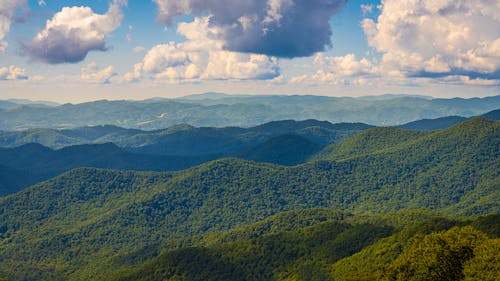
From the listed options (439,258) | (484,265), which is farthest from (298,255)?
(484,265)

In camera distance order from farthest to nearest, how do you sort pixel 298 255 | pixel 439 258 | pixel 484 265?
pixel 298 255 → pixel 439 258 → pixel 484 265

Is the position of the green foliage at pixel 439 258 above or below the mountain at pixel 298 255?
above

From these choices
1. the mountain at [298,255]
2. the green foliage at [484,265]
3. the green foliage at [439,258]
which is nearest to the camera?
the green foliage at [484,265]

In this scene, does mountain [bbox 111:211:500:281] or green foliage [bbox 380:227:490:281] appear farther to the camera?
mountain [bbox 111:211:500:281]

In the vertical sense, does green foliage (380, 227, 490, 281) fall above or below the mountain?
above

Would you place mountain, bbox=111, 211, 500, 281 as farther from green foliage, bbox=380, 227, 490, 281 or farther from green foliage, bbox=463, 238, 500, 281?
green foliage, bbox=463, 238, 500, 281

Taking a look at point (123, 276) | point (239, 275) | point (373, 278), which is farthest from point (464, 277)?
point (123, 276)

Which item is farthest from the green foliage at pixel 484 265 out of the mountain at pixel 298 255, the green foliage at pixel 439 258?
the mountain at pixel 298 255

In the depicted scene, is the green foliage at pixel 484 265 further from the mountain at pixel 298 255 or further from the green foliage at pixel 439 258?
the mountain at pixel 298 255

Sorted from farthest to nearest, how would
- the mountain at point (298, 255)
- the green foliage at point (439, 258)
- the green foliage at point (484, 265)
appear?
1. the mountain at point (298, 255)
2. the green foliage at point (439, 258)
3. the green foliage at point (484, 265)

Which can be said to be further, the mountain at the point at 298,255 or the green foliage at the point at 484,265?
the mountain at the point at 298,255

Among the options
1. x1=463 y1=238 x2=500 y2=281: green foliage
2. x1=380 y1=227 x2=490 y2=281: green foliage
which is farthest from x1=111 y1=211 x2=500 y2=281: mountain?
x1=463 y1=238 x2=500 y2=281: green foliage

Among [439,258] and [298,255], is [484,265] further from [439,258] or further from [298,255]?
[298,255]
